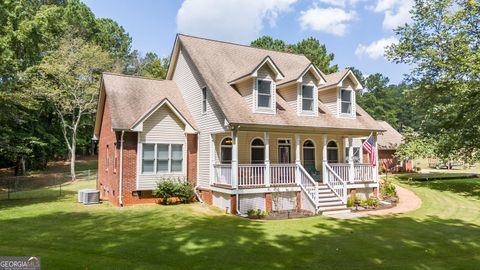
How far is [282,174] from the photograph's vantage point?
17047 mm

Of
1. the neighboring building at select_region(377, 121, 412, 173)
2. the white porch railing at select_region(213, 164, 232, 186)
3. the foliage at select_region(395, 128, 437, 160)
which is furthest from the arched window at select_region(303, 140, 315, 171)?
the neighboring building at select_region(377, 121, 412, 173)

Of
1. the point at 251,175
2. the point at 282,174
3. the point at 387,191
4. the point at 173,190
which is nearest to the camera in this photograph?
the point at 251,175

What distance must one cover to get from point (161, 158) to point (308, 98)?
8.56 meters

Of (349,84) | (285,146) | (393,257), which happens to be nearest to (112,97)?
(285,146)

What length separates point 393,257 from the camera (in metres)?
9.05

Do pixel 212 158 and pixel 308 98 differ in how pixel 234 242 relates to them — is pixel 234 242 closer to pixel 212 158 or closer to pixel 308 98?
pixel 212 158

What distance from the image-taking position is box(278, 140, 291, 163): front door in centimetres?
1978

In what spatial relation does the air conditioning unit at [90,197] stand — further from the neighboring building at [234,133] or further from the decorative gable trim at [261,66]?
the decorative gable trim at [261,66]

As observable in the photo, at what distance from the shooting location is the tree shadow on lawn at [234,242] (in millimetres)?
8281

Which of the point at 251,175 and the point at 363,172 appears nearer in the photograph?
the point at 251,175

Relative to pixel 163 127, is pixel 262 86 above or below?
above

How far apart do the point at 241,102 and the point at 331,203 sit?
6627mm

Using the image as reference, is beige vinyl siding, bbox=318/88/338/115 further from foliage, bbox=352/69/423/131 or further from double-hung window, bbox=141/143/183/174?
foliage, bbox=352/69/423/131

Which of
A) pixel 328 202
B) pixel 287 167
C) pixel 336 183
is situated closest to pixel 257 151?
pixel 287 167
